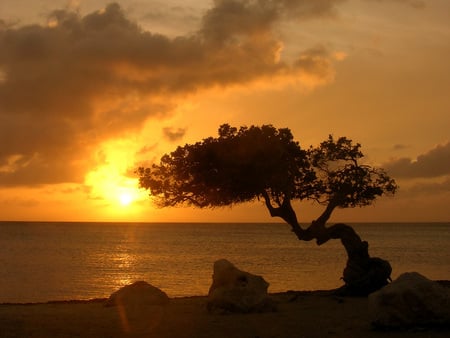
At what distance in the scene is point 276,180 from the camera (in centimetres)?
2414

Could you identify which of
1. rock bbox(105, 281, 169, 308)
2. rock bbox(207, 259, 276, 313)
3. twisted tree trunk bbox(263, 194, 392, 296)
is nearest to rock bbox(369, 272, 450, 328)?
rock bbox(207, 259, 276, 313)

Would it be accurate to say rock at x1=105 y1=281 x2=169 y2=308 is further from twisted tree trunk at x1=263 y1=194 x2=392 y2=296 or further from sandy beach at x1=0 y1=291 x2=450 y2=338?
twisted tree trunk at x1=263 y1=194 x2=392 y2=296

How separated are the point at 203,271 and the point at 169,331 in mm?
53491

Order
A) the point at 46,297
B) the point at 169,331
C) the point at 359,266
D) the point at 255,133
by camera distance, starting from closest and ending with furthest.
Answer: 1. the point at 169,331
2. the point at 255,133
3. the point at 359,266
4. the point at 46,297

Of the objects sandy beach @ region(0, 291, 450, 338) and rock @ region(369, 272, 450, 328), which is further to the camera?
sandy beach @ region(0, 291, 450, 338)

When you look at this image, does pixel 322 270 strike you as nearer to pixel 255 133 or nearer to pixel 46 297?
pixel 46 297

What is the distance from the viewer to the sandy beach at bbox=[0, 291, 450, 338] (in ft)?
54.5

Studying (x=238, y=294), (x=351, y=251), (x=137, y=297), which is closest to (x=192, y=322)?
(x=238, y=294)

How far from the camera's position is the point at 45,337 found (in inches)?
640

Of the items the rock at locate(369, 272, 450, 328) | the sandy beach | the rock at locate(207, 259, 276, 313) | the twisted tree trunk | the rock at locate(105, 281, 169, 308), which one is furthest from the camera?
the twisted tree trunk

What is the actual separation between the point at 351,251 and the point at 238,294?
723 centimetres

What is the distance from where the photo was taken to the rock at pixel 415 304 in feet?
53.1

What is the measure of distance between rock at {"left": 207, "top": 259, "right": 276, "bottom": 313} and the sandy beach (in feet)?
1.27

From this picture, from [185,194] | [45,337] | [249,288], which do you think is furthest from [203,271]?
[45,337]
